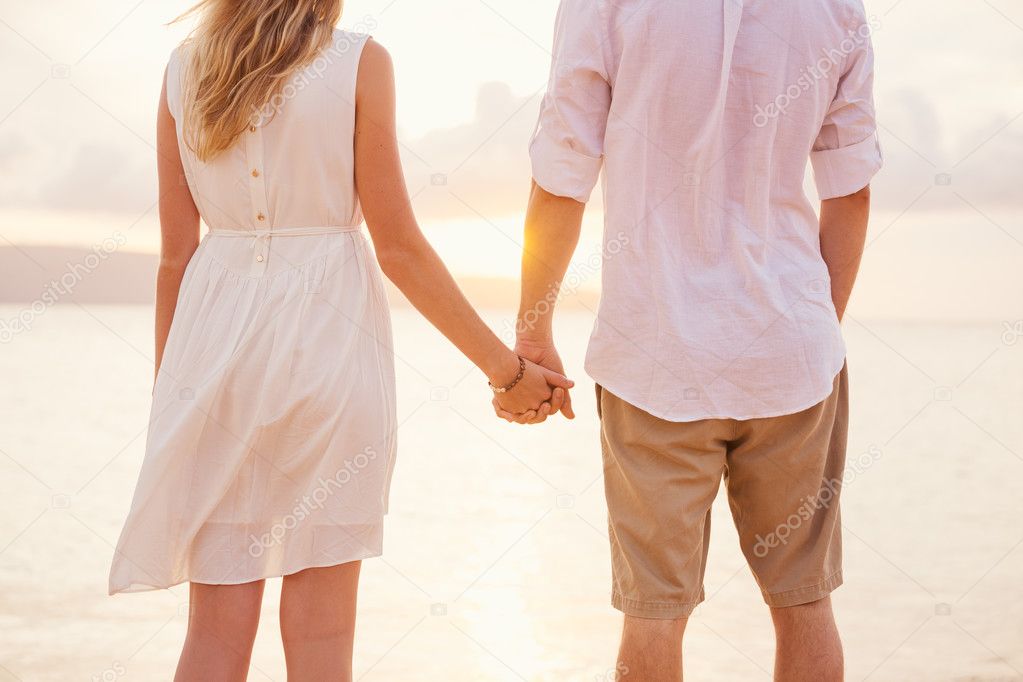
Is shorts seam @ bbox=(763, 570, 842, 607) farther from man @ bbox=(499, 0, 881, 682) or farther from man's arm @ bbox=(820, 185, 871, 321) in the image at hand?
man's arm @ bbox=(820, 185, 871, 321)

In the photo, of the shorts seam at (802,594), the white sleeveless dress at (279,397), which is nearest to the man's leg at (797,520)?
the shorts seam at (802,594)

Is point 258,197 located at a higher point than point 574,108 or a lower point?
lower

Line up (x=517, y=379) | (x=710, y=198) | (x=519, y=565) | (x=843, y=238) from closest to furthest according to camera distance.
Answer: (x=710, y=198), (x=843, y=238), (x=517, y=379), (x=519, y=565)

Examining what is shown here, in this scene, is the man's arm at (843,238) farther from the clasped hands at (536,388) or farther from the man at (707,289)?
the clasped hands at (536,388)

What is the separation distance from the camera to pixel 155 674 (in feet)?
10.6

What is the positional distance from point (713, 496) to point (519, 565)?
2909 mm

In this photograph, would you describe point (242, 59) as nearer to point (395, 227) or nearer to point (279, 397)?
point (395, 227)

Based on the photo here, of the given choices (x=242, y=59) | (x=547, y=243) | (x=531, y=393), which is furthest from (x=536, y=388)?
(x=242, y=59)

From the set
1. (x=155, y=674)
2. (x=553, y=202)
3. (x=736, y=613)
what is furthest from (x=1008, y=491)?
(x=553, y=202)

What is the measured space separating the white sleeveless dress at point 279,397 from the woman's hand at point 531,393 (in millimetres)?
438

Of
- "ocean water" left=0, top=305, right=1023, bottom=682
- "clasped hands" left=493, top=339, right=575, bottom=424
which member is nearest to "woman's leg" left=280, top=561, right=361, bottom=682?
"clasped hands" left=493, top=339, right=575, bottom=424

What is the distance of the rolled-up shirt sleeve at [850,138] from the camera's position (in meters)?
1.75

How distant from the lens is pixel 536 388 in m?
2.07

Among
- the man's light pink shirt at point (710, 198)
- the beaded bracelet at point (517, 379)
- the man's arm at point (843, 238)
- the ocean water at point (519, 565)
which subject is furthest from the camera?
the ocean water at point (519, 565)
